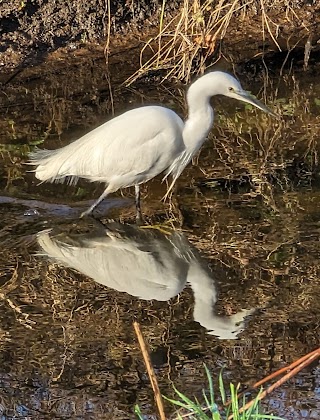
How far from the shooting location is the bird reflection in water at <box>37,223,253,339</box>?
14.1 ft

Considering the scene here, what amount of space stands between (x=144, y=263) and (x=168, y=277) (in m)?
0.27

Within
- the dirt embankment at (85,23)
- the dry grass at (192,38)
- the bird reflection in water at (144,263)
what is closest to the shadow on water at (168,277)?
the bird reflection in water at (144,263)

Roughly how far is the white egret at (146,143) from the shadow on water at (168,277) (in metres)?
0.25

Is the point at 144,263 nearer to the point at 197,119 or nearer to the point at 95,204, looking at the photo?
the point at 95,204

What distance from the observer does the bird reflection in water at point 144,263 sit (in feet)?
14.1

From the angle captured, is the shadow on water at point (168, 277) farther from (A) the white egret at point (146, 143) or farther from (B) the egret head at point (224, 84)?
(B) the egret head at point (224, 84)

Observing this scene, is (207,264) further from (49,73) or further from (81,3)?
(81,3)

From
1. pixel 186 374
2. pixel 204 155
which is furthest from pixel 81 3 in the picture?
pixel 186 374

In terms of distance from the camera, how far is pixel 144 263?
4.95 m

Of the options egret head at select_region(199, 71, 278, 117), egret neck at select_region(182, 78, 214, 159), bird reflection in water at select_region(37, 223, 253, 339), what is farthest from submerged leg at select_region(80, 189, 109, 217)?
egret head at select_region(199, 71, 278, 117)

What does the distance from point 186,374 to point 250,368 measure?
0.27 meters

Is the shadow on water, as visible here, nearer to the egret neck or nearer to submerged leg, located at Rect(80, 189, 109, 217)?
submerged leg, located at Rect(80, 189, 109, 217)

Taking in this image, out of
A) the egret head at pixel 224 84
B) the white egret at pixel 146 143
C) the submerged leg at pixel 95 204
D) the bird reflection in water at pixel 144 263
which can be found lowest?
the bird reflection in water at pixel 144 263

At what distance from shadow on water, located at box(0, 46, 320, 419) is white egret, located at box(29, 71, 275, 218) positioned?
0.81 feet
